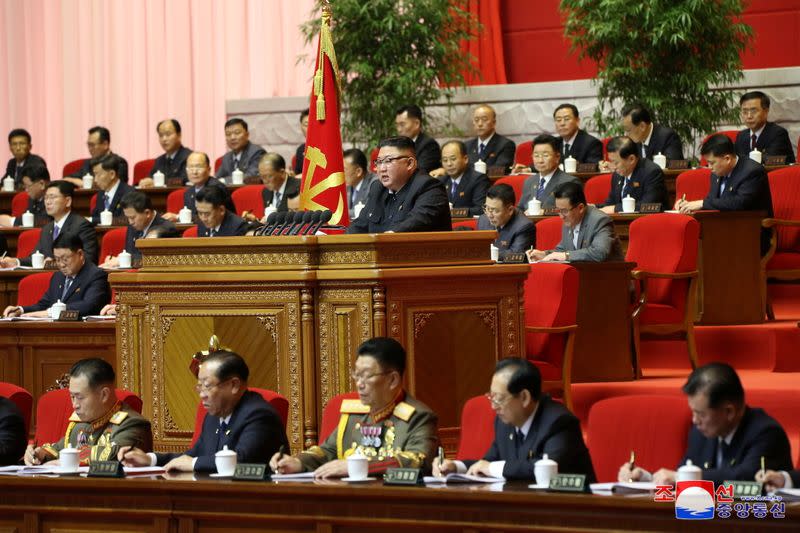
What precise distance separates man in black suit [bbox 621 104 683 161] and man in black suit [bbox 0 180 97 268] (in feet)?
10.8

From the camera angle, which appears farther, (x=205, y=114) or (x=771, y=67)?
(x=205, y=114)

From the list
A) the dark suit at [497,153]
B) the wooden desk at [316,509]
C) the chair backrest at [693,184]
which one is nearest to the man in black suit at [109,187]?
the dark suit at [497,153]

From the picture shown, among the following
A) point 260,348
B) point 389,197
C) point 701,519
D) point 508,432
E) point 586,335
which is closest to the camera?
point 701,519

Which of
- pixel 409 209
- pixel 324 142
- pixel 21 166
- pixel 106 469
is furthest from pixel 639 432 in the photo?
pixel 21 166

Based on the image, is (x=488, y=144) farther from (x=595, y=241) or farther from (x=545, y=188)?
(x=595, y=241)

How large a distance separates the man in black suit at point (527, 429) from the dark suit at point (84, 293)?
11.3 feet

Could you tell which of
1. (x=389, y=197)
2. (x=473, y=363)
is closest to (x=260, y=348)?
(x=473, y=363)

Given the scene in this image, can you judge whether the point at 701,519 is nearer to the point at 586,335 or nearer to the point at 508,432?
the point at 508,432

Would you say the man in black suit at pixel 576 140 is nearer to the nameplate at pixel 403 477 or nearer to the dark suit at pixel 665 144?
the dark suit at pixel 665 144

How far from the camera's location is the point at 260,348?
Answer: 4828 mm

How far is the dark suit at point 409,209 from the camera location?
5.44m

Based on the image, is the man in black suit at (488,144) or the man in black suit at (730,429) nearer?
the man in black suit at (730,429)

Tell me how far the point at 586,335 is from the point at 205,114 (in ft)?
20.2

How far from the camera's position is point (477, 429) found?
4.04 meters
